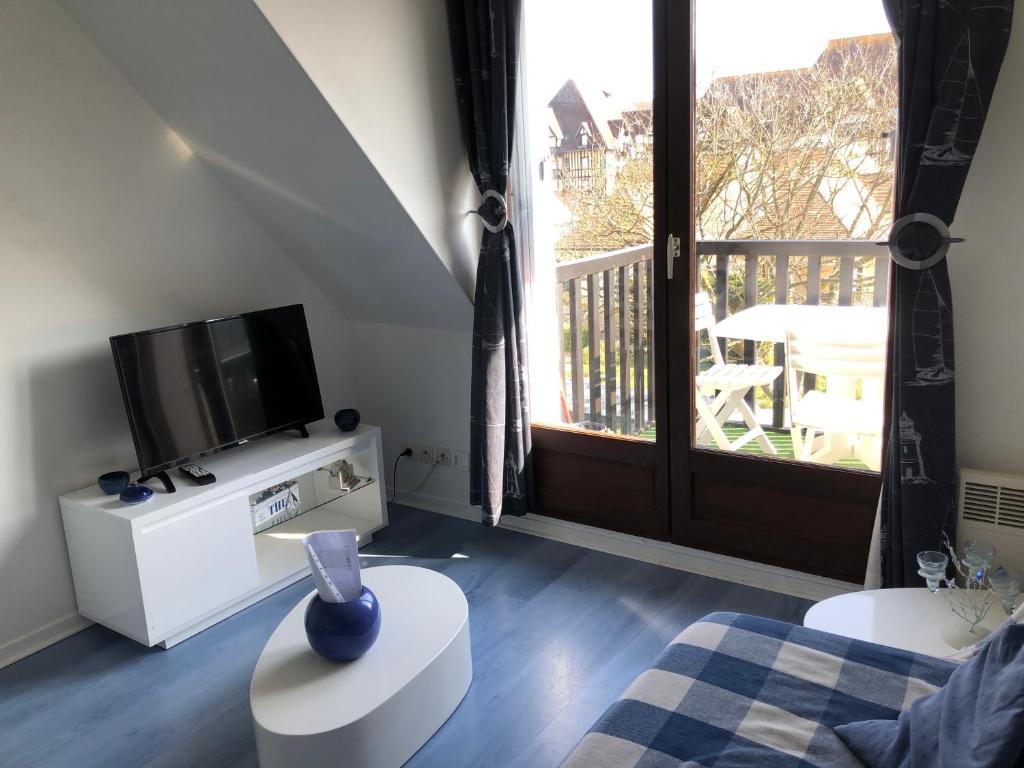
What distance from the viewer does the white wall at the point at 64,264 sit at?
284 cm

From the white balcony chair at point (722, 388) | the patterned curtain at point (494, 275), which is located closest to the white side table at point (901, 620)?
the white balcony chair at point (722, 388)

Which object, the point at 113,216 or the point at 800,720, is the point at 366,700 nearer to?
the point at 800,720

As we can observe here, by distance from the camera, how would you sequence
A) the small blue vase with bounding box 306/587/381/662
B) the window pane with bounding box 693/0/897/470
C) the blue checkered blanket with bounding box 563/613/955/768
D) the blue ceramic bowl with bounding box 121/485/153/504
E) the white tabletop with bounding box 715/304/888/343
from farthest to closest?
the blue ceramic bowl with bounding box 121/485/153/504 < the white tabletop with bounding box 715/304/888/343 < the window pane with bounding box 693/0/897/470 < the small blue vase with bounding box 306/587/381/662 < the blue checkered blanket with bounding box 563/613/955/768

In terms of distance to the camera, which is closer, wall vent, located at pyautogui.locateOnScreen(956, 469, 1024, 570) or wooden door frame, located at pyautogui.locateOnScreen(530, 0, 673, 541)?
wall vent, located at pyautogui.locateOnScreen(956, 469, 1024, 570)

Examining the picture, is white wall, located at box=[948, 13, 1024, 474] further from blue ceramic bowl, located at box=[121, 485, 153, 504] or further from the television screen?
blue ceramic bowl, located at box=[121, 485, 153, 504]

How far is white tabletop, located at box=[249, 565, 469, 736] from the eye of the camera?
7.06ft

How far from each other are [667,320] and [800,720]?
176 centimetres

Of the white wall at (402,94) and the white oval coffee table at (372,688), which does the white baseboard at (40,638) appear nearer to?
the white oval coffee table at (372,688)

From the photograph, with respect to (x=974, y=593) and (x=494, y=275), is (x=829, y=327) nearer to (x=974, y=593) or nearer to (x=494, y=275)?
(x=974, y=593)

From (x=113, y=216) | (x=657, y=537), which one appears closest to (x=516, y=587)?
(x=657, y=537)

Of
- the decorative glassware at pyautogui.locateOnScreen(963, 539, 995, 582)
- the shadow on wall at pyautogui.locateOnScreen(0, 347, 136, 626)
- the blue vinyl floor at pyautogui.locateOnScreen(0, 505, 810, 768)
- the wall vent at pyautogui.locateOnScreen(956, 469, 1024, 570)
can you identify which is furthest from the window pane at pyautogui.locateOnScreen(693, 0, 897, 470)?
the shadow on wall at pyautogui.locateOnScreen(0, 347, 136, 626)

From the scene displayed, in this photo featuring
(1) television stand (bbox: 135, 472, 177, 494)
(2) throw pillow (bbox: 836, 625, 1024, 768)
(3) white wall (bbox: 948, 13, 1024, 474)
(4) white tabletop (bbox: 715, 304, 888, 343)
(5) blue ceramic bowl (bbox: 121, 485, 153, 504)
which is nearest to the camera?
(2) throw pillow (bbox: 836, 625, 1024, 768)

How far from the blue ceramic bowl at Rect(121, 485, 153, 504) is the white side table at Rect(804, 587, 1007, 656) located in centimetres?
210

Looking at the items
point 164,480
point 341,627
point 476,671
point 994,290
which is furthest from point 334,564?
point 994,290
